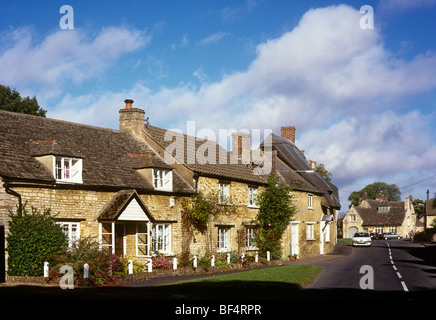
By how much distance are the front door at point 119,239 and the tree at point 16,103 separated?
22.7m

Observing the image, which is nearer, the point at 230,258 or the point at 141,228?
the point at 141,228

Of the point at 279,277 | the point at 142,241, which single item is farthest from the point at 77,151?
the point at 279,277

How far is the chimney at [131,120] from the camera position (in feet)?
102

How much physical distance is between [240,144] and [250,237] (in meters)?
8.35

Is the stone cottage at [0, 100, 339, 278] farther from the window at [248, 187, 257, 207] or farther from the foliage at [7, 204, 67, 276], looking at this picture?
the foliage at [7, 204, 67, 276]

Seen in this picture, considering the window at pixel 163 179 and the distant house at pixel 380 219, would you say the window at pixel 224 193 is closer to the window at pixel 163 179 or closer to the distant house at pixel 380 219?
the window at pixel 163 179

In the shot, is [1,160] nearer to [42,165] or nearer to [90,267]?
[42,165]

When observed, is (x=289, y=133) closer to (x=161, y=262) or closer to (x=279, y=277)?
(x=161, y=262)

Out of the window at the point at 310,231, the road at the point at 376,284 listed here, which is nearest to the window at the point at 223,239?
the road at the point at 376,284

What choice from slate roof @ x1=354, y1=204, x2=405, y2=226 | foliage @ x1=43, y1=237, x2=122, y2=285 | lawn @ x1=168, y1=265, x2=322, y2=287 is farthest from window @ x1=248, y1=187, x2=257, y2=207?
slate roof @ x1=354, y1=204, x2=405, y2=226
